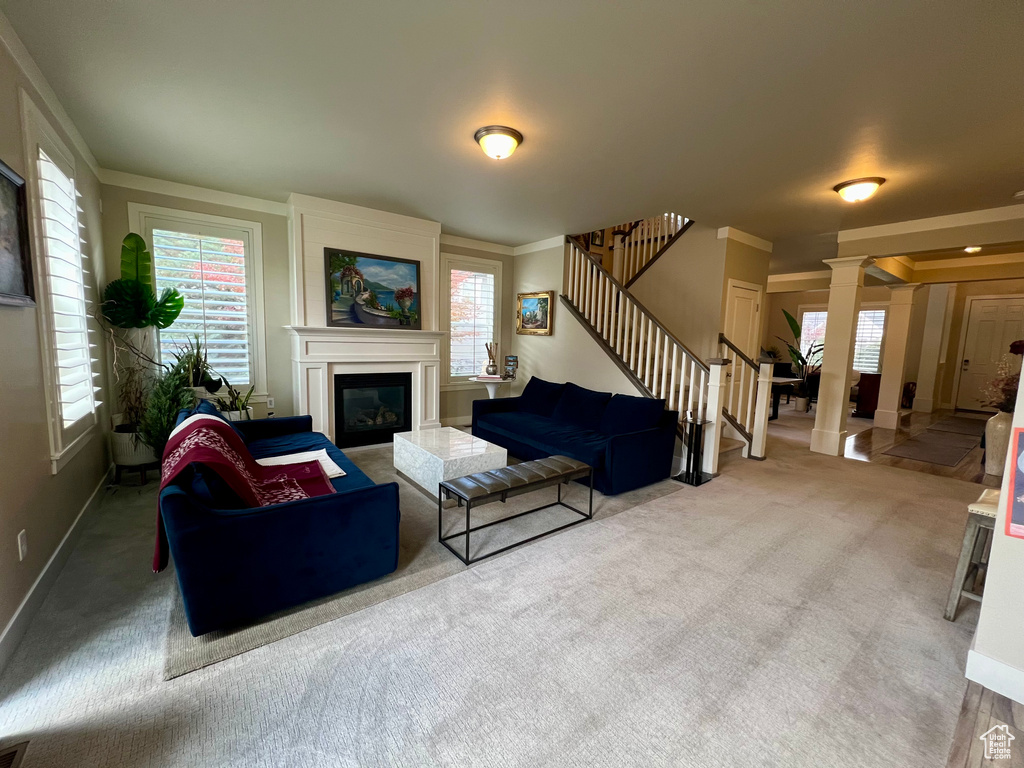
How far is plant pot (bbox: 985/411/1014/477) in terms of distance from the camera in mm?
4168

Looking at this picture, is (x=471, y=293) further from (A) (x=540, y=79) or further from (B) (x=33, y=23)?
(B) (x=33, y=23)

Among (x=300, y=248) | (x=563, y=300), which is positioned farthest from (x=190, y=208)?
(x=563, y=300)

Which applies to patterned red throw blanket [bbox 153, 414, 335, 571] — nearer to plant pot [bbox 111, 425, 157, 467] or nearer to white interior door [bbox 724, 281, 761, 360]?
plant pot [bbox 111, 425, 157, 467]

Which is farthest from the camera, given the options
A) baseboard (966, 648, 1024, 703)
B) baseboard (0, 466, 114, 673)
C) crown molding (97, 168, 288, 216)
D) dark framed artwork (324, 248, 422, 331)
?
dark framed artwork (324, 248, 422, 331)

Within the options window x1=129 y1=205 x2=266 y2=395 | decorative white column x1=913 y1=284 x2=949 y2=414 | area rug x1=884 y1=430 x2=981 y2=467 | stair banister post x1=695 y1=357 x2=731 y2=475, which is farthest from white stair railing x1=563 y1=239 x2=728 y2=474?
decorative white column x1=913 y1=284 x2=949 y2=414

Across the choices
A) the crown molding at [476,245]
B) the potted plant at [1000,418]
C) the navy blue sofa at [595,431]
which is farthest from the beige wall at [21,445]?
the potted plant at [1000,418]

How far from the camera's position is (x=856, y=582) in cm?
240

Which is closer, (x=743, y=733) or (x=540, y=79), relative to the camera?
(x=743, y=733)

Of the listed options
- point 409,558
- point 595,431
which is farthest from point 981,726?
point 595,431

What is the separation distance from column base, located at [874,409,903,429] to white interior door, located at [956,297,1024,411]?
101 inches

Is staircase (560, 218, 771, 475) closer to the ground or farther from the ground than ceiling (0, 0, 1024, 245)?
closer to the ground

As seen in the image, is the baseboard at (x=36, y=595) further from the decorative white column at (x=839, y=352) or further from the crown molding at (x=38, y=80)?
the decorative white column at (x=839, y=352)

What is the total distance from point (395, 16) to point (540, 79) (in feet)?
2.59

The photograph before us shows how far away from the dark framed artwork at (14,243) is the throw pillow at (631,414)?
154 inches
